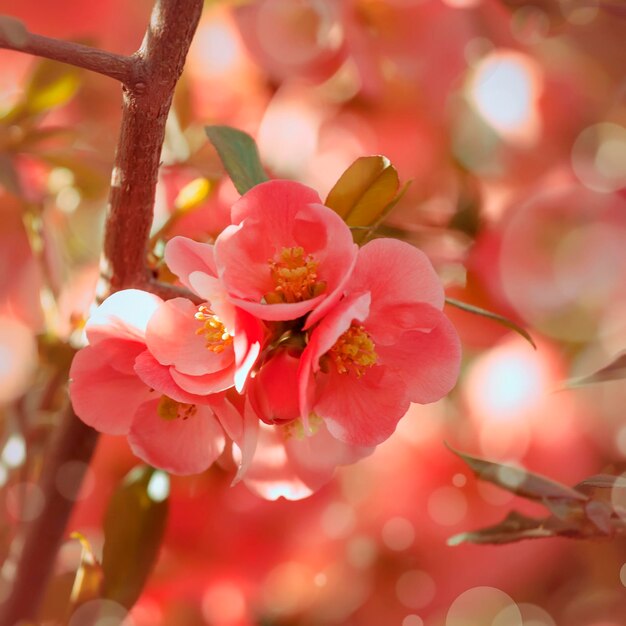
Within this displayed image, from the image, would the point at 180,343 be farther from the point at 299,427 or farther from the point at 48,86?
the point at 48,86

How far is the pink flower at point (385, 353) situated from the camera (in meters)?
0.24

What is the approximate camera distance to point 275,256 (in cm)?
26

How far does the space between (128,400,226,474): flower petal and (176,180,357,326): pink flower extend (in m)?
0.05

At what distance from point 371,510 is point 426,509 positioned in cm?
4

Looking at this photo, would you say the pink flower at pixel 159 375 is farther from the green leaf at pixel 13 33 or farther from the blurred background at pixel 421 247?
Answer: the blurred background at pixel 421 247

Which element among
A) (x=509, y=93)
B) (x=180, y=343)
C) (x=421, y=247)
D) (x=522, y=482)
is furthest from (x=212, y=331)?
(x=509, y=93)

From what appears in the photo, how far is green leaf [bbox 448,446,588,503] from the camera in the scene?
303 millimetres

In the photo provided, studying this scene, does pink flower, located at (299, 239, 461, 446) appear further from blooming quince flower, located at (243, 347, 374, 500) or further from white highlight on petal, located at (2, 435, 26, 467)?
white highlight on petal, located at (2, 435, 26, 467)

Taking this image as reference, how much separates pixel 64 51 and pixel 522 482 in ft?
0.70

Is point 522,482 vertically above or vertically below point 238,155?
below

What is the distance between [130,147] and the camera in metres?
0.25

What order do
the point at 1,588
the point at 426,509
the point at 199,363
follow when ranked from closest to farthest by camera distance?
1. the point at 199,363
2. the point at 1,588
3. the point at 426,509

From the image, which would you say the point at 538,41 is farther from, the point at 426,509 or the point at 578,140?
the point at 426,509

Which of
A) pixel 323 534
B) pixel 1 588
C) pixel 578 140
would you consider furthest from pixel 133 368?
pixel 578 140
